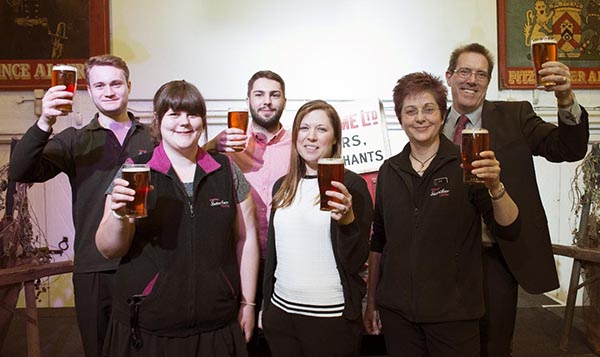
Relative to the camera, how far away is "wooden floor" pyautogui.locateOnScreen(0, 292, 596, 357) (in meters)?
3.45

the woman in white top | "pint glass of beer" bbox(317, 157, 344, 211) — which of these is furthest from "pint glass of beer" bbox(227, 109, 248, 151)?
"pint glass of beer" bbox(317, 157, 344, 211)

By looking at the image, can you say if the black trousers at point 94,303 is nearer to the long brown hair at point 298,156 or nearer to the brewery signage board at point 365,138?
the long brown hair at point 298,156

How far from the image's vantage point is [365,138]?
3.77 metres

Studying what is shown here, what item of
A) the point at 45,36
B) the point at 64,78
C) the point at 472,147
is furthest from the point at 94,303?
the point at 45,36

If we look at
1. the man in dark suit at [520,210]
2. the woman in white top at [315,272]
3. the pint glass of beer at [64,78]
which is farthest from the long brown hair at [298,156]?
the pint glass of beer at [64,78]

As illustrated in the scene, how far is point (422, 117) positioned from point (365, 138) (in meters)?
1.80

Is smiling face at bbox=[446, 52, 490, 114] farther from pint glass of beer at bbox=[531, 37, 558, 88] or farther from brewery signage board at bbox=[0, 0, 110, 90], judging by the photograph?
brewery signage board at bbox=[0, 0, 110, 90]

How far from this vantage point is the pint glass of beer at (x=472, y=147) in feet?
5.61

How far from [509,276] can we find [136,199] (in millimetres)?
1654

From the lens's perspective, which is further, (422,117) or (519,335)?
(519,335)

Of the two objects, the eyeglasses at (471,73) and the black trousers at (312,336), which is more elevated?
the eyeglasses at (471,73)

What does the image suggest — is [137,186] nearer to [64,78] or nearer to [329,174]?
[329,174]

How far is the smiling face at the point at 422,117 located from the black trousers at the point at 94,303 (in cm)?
152

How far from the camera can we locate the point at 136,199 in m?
1.59
